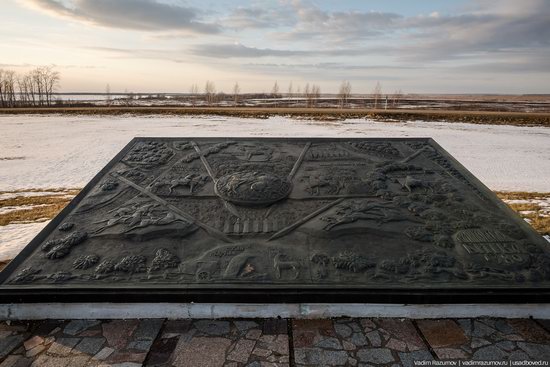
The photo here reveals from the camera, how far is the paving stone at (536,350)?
2627mm

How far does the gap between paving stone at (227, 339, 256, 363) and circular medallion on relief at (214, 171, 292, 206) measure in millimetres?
1614

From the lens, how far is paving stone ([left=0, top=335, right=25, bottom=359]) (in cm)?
269

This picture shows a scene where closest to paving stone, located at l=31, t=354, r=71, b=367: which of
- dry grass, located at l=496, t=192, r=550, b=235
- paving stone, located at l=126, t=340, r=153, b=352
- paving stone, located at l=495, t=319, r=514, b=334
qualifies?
paving stone, located at l=126, t=340, r=153, b=352

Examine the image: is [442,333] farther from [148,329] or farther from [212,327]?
[148,329]

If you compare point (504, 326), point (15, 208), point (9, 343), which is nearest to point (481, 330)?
point (504, 326)

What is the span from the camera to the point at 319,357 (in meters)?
2.63

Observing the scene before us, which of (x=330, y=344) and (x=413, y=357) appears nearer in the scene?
(x=413, y=357)

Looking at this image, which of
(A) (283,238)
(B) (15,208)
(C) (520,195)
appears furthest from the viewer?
(C) (520,195)

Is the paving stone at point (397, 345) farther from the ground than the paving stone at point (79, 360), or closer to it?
farther from the ground

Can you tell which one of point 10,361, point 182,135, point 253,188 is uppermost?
point 253,188

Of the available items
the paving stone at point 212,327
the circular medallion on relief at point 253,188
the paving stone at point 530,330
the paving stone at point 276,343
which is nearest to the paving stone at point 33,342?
the paving stone at point 212,327

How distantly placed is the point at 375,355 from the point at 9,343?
114 inches

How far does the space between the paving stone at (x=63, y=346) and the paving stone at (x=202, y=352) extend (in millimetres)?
837

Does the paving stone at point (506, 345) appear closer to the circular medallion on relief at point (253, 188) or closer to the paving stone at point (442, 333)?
the paving stone at point (442, 333)
